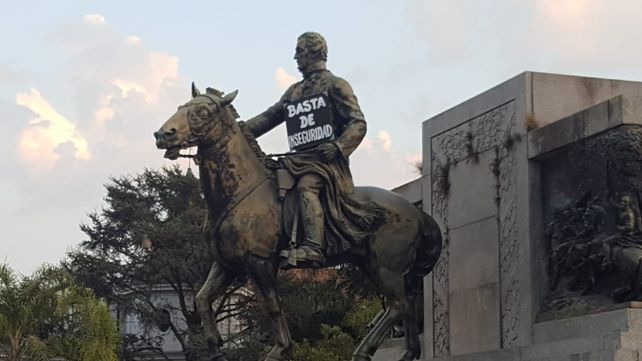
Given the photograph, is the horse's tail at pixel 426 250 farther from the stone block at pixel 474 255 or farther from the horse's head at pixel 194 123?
the horse's head at pixel 194 123

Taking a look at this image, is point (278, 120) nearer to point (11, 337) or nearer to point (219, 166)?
point (219, 166)

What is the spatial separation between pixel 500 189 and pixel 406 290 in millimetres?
1598

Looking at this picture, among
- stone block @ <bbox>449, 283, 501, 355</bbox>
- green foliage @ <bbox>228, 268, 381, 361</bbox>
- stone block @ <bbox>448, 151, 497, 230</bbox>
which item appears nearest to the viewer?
stone block @ <bbox>449, 283, 501, 355</bbox>

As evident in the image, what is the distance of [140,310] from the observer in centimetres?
4291

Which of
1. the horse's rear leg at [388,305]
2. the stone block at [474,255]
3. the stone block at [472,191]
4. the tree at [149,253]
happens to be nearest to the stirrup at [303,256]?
the horse's rear leg at [388,305]

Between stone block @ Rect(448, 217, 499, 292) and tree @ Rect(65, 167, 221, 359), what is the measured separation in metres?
28.6

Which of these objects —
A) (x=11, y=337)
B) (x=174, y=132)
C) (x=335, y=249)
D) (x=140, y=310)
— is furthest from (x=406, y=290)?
(x=140, y=310)

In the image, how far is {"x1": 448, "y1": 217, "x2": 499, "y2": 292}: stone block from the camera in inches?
470

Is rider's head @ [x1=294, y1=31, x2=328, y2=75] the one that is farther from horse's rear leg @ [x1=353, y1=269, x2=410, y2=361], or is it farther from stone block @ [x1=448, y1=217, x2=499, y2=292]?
stone block @ [x1=448, y1=217, x2=499, y2=292]

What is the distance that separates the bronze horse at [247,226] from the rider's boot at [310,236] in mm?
284

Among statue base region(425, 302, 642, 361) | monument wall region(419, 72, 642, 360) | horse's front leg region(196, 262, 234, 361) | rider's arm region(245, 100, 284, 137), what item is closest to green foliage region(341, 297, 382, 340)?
monument wall region(419, 72, 642, 360)

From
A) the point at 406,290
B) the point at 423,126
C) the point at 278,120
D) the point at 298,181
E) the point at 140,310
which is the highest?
the point at 140,310

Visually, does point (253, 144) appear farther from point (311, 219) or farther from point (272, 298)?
point (272, 298)

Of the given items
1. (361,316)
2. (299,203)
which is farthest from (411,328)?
(361,316)
